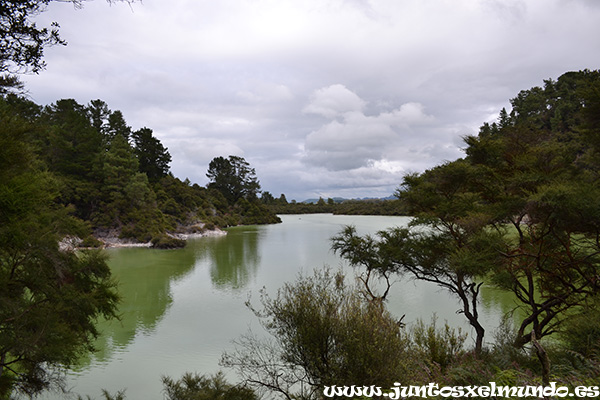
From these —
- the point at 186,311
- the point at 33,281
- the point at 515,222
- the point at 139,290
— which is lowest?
the point at 186,311

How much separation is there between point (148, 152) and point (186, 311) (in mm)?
45973

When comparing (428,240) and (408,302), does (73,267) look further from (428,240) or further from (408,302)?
(408,302)

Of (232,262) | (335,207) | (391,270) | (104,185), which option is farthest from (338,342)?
(335,207)

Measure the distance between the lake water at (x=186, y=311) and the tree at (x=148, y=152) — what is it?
87.3 feet

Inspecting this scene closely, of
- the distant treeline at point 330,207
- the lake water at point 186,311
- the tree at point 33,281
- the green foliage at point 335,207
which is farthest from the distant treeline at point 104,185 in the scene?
the green foliage at point 335,207

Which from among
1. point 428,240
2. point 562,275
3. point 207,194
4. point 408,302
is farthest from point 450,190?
point 207,194

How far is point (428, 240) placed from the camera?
41.0 ft

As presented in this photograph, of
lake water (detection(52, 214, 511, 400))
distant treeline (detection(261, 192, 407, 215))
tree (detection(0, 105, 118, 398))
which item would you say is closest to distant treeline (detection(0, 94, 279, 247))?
lake water (detection(52, 214, 511, 400))

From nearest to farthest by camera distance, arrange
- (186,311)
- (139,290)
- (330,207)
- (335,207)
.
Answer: (186,311) → (139,290) → (335,207) → (330,207)

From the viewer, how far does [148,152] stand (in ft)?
184

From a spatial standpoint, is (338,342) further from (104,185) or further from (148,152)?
(148,152)

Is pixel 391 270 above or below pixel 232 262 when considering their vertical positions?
above

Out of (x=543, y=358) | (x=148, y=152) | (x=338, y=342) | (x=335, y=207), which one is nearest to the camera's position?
(x=543, y=358)

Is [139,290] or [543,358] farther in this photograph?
[139,290]
